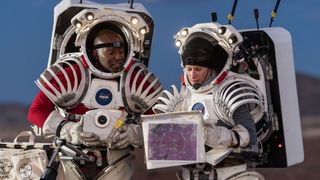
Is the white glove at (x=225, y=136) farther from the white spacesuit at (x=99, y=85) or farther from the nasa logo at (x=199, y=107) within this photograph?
the white spacesuit at (x=99, y=85)

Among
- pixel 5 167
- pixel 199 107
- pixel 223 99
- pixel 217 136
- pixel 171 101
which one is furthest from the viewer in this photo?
pixel 5 167

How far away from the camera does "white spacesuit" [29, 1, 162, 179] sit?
26.8ft

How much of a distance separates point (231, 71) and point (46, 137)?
1.96 meters

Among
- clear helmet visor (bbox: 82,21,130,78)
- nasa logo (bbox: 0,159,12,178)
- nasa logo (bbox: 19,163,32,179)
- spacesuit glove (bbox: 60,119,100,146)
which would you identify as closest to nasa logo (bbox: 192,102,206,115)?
spacesuit glove (bbox: 60,119,100,146)

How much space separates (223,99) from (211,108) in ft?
0.42

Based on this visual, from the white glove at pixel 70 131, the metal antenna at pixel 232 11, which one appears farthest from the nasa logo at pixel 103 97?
the metal antenna at pixel 232 11

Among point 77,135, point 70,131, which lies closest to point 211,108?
point 77,135

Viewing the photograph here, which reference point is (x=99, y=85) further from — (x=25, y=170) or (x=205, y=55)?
(x=205, y=55)

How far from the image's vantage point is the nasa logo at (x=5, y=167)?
8.14m

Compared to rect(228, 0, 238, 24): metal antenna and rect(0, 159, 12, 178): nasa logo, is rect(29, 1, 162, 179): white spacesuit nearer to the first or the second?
rect(0, 159, 12, 178): nasa logo

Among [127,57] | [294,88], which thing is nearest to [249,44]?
[294,88]

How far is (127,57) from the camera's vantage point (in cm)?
834

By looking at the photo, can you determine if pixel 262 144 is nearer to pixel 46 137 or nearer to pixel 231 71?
pixel 231 71

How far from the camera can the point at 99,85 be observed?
8320 mm
